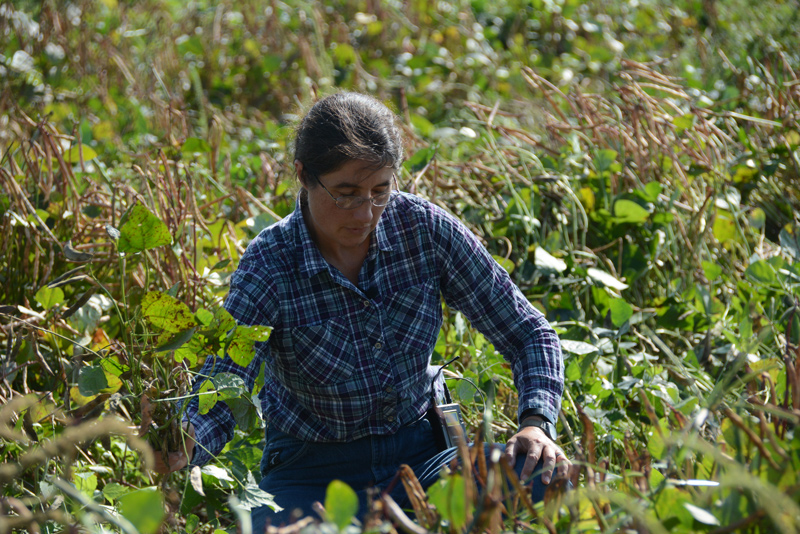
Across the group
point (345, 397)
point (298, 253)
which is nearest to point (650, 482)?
point (345, 397)

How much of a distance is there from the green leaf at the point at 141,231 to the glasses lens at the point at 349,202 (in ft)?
1.08

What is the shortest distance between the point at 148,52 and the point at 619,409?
373cm

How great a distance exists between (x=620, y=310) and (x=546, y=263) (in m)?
0.36

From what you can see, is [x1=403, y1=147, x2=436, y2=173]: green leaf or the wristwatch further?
[x1=403, y1=147, x2=436, y2=173]: green leaf

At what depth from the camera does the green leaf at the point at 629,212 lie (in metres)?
2.33

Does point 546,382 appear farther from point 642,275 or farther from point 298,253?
point 642,275

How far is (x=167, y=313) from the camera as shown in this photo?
116cm

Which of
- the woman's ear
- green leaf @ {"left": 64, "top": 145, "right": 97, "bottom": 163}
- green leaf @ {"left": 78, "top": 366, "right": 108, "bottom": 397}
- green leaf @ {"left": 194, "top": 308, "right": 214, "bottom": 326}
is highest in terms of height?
the woman's ear

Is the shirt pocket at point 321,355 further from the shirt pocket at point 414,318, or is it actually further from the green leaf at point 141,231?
the green leaf at point 141,231

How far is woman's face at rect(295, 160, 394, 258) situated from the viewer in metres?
1.41

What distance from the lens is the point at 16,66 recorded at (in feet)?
12.8

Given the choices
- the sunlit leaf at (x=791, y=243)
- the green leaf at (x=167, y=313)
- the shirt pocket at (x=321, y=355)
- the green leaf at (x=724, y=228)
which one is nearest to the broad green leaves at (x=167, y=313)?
the green leaf at (x=167, y=313)

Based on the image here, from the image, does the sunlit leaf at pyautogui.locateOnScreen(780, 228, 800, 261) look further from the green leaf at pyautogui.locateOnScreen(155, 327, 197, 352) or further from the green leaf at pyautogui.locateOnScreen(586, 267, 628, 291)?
the green leaf at pyautogui.locateOnScreen(155, 327, 197, 352)

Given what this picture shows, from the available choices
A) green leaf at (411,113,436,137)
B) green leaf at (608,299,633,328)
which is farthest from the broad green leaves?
green leaf at (411,113,436,137)
